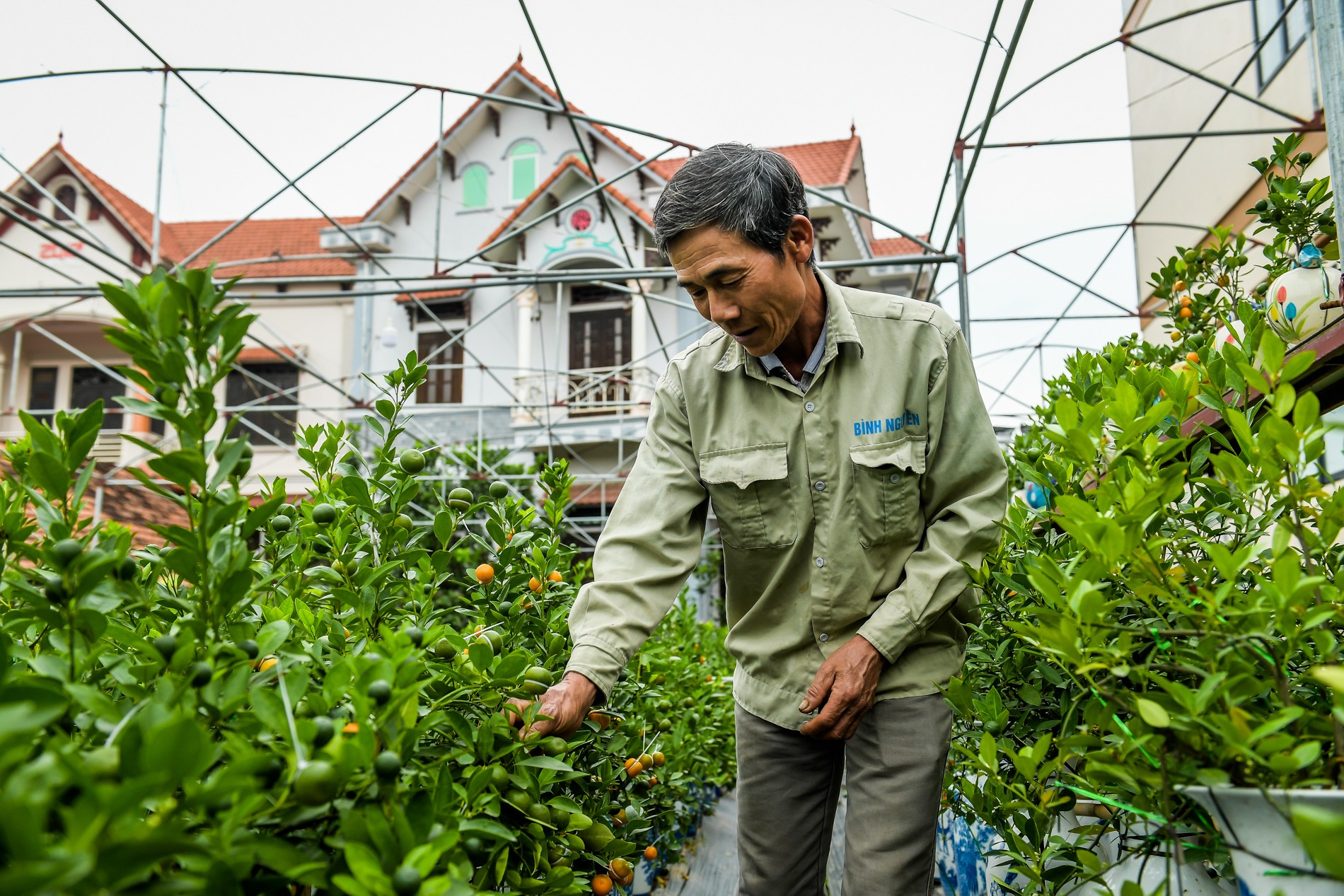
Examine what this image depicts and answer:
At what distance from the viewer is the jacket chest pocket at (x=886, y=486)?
1.83 metres

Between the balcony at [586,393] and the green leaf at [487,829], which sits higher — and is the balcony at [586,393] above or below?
above

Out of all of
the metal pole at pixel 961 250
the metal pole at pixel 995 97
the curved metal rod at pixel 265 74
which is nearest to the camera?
the metal pole at pixel 995 97

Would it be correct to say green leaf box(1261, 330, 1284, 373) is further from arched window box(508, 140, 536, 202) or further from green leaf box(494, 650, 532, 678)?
arched window box(508, 140, 536, 202)

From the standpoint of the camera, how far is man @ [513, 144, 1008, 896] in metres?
1.73

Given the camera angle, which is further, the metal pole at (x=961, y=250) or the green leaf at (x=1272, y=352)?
the metal pole at (x=961, y=250)

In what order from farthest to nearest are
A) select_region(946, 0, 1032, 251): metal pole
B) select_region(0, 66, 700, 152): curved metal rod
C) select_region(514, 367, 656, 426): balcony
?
1. select_region(514, 367, 656, 426): balcony
2. select_region(0, 66, 700, 152): curved metal rod
3. select_region(946, 0, 1032, 251): metal pole

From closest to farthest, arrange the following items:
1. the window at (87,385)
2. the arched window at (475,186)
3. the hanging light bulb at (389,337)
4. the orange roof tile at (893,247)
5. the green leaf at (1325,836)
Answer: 1. the green leaf at (1325,836)
2. the hanging light bulb at (389,337)
3. the arched window at (475,186)
4. the window at (87,385)
5. the orange roof tile at (893,247)

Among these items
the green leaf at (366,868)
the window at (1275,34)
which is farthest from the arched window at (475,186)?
the green leaf at (366,868)

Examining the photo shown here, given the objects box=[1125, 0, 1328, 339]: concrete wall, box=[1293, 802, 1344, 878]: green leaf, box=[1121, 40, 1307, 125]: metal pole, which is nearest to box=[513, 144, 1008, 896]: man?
box=[1293, 802, 1344, 878]: green leaf

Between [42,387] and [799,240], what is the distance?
18.1 m

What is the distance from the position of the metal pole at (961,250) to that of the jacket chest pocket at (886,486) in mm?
3396

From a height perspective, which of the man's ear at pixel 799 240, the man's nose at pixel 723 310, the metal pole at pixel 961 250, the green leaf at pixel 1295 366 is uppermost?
the metal pole at pixel 961 250

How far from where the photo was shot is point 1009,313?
8.78 meters

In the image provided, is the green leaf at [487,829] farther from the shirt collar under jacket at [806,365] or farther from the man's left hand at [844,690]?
the shirt collar under jacket at [806,365]
